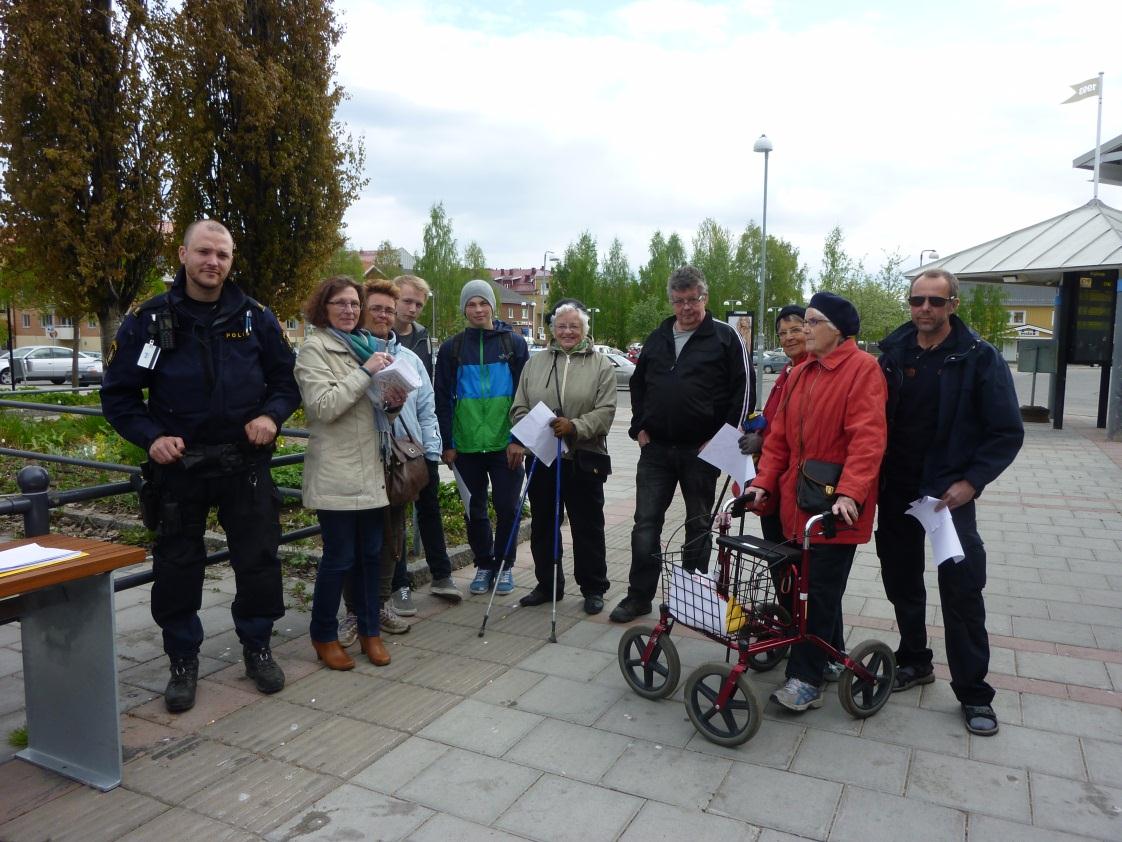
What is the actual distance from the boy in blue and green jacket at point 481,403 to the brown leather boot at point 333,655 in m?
1.34

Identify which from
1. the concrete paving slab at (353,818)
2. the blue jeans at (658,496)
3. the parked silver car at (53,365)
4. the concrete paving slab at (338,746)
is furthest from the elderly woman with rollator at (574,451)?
the parked silver car at (53,365)

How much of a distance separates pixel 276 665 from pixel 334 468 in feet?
3.20

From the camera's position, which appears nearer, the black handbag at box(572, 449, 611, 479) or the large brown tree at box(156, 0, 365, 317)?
the black handbag at box(572, 449, 611, 479)

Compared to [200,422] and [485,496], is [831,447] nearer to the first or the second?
[485,496]

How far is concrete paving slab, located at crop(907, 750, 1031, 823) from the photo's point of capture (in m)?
2.90

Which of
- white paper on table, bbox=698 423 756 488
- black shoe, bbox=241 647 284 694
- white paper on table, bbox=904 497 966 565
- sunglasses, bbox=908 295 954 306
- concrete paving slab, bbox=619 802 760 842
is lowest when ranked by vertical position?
concrete paving slab, bbox=619 802 760 842

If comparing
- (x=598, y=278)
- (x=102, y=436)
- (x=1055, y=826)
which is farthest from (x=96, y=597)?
(x=598, y=278)

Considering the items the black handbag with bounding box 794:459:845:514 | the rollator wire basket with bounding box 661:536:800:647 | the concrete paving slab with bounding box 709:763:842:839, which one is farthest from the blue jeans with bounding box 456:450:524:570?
the concrete paving slab with bounding box 709:763:842:839

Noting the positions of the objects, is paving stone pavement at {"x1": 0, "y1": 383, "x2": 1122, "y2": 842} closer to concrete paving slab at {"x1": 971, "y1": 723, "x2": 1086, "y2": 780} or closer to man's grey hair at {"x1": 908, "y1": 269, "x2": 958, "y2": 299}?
concrete paving slab at {"x1": 971, "y1": 723, "x2": 1086, "y2": 780}

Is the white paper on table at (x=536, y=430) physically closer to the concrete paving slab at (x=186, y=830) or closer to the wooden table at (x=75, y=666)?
the wooden table at (x=75, y=666)

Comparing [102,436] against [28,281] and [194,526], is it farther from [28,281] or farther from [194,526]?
[28,281]

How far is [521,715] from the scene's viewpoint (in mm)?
3654

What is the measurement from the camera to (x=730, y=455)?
4.43m

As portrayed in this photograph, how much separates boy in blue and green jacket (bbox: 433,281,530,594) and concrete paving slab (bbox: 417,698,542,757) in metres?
1.58
